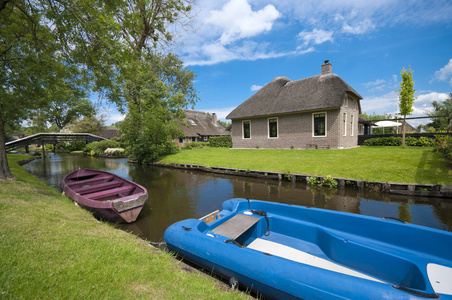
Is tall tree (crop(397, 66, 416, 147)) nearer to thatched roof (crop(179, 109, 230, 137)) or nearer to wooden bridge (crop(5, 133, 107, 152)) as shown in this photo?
thatched roof (crop(179, 109, 230, 137))

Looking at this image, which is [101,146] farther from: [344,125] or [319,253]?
[319,253]

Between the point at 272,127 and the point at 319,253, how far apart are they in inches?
664

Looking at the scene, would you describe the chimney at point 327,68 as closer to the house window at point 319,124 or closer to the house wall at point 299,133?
the house wall at point 299,133

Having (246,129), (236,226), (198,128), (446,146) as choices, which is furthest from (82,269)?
(198,128)

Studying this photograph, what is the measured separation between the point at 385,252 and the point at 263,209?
8.61 ft

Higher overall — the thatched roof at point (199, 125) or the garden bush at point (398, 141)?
the thatched roof at point (199, 125)

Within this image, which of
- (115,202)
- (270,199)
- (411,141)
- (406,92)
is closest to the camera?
(115,202)

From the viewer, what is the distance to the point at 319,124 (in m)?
17.4

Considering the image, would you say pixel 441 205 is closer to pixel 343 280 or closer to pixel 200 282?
pixel 343 280

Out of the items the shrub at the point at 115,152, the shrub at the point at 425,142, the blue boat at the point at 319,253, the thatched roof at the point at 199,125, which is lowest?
the blue boat at the point at 319,253

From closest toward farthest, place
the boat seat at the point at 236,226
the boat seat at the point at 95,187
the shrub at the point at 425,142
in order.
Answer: the boat seat at the point at 236,226 → the boat seat at the point at 95,187 → the shrub at the point at 425,142

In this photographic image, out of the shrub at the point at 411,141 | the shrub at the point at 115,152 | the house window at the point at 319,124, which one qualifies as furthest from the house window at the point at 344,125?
the shrub at the point at 115,152

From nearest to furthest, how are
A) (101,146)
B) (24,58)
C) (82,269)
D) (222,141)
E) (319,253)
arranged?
(82,269), (319,253), (24,58), (222,141), (101,146)

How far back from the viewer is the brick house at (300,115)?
55.0 feet
